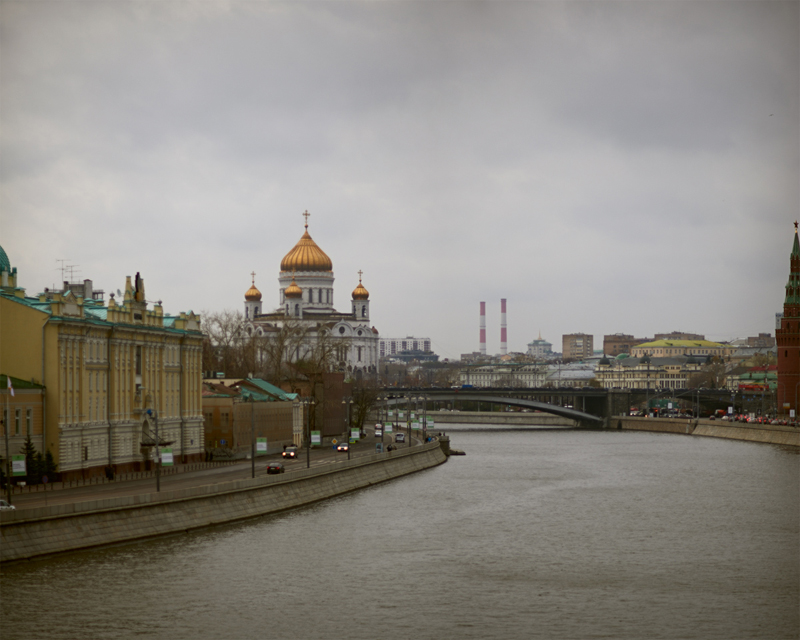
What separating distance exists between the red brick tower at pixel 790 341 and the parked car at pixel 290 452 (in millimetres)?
55072

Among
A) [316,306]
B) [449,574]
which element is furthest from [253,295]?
[449,574]

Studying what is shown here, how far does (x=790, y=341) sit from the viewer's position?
10738cm

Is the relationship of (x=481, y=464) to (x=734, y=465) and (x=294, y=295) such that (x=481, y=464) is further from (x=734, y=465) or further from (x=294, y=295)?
(x=294, y=295)

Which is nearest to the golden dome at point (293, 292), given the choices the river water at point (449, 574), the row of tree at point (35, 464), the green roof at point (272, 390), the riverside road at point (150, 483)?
the green roof at point (272, 390)

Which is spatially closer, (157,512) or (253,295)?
(157,512)

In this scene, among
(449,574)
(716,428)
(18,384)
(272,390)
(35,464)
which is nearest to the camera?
(449,574)

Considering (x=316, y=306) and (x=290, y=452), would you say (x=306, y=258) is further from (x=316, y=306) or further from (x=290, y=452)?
(x=290, y=452)

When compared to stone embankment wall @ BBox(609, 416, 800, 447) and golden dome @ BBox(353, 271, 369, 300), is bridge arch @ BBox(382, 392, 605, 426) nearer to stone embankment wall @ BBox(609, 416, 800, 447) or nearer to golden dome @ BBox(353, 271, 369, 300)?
stone embankment wall @ BBox(609, 416, 800, 447)

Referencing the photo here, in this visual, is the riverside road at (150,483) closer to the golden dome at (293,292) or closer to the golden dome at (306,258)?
the golden dome at (293,292)

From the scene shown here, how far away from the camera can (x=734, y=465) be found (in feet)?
216

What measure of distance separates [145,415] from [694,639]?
2925 centimetres

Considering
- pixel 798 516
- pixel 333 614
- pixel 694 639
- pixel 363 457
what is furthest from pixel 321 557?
pixel 363 457

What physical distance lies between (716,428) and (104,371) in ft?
205

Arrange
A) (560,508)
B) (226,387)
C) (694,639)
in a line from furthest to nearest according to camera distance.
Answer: (226,387) < (560,508) < (694,639)
